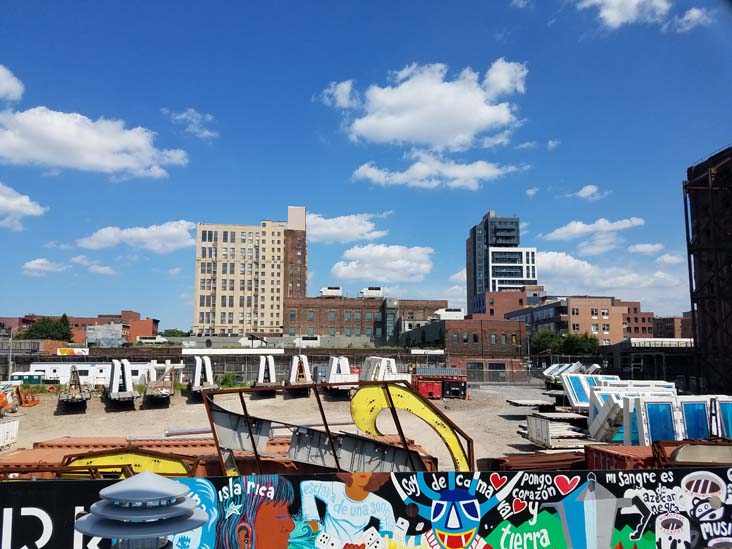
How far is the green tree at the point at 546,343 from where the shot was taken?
311ft

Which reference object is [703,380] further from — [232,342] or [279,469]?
[232,342]

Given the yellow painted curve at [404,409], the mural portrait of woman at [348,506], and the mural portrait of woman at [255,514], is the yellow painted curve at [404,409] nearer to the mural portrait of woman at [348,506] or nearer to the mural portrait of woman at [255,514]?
the mural portrait of woman at [348,506]

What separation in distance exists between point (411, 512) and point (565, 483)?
2400 mm

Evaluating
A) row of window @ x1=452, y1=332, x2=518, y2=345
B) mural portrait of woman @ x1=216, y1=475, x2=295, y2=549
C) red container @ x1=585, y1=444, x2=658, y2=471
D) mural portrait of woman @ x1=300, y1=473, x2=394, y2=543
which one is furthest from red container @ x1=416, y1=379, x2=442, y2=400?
mural portrait of woman @ x1=216, y1=475, x2=295, y2=549

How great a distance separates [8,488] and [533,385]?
61.7m

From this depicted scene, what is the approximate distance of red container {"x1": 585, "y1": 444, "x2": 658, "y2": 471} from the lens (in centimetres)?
1145

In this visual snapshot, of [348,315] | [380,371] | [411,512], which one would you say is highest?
[348,315]

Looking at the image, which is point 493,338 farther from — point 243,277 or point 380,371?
point 243,277

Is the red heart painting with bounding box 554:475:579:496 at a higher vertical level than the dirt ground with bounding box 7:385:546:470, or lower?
higher

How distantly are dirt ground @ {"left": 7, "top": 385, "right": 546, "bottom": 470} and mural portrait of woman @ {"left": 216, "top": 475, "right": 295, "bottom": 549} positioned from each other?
1891cm

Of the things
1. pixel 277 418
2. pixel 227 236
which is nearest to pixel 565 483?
pixel 277 418

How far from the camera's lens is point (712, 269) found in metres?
54.7

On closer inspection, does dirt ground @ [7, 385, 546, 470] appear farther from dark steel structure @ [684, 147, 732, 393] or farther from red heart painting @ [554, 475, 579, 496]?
dark steel structure @ [684, 147, 732, 393]

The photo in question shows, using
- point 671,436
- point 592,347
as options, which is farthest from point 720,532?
point 592,347
